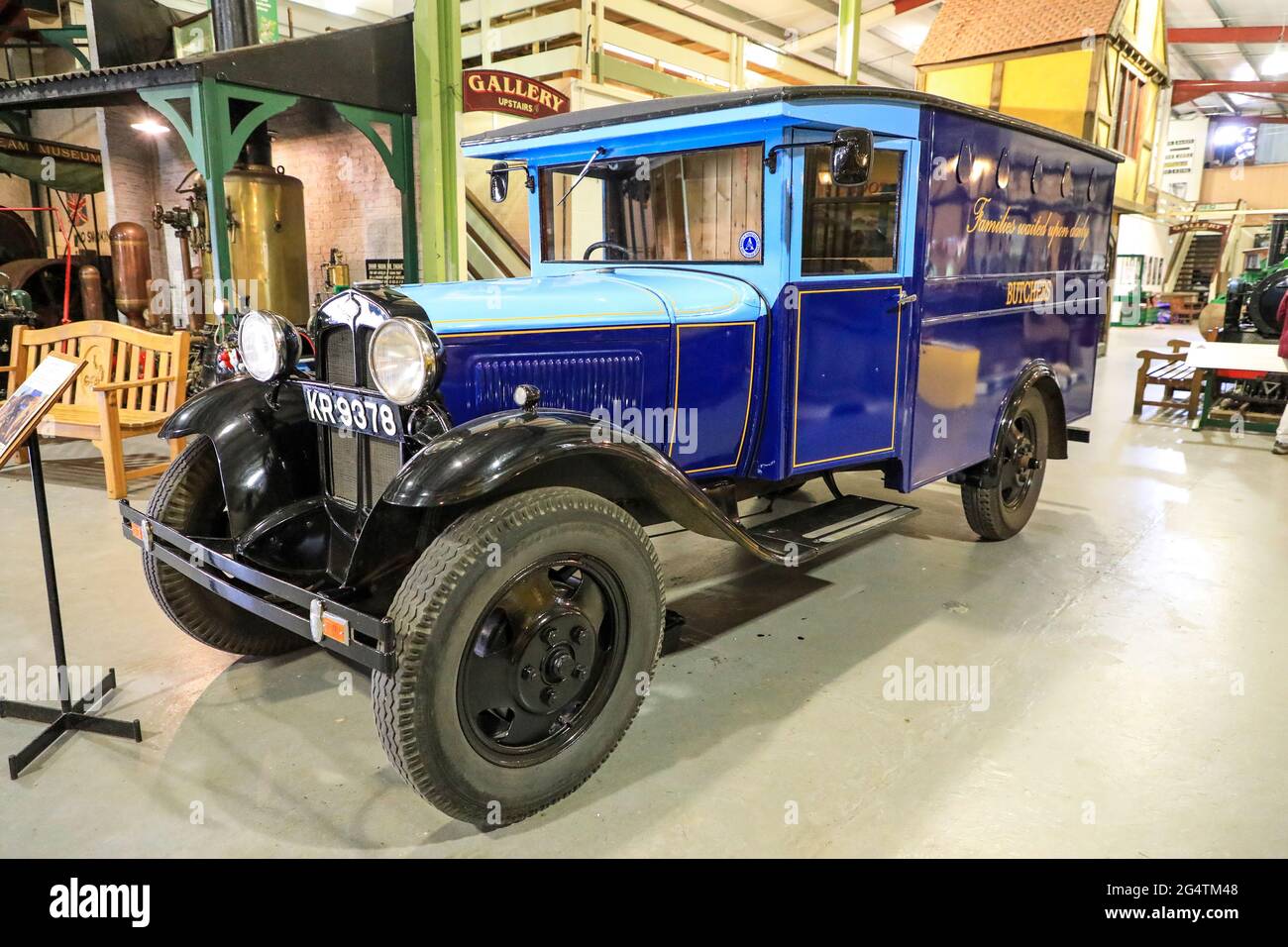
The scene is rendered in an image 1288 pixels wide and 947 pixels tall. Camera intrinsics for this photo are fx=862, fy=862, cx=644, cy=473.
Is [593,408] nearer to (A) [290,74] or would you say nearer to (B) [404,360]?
(B) [404,360]

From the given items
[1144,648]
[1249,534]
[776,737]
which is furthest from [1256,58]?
[776,737]

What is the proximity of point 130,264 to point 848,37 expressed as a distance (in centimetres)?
778

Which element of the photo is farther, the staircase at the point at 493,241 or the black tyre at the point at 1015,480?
the staircase at the point at 493,241

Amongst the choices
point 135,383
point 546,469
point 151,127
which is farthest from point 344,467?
point 151,127

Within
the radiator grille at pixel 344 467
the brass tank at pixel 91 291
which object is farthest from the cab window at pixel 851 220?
the brass tank at pixel 91 291

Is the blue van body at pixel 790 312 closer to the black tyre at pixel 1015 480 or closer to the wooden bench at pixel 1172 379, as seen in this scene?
the black tyre at pixel 1015 480

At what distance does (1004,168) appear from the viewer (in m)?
3.83

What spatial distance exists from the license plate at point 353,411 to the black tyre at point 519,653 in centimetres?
48

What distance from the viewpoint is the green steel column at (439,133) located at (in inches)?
292

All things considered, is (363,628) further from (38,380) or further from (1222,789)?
(1222,789)

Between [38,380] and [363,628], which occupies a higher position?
[38,380]
